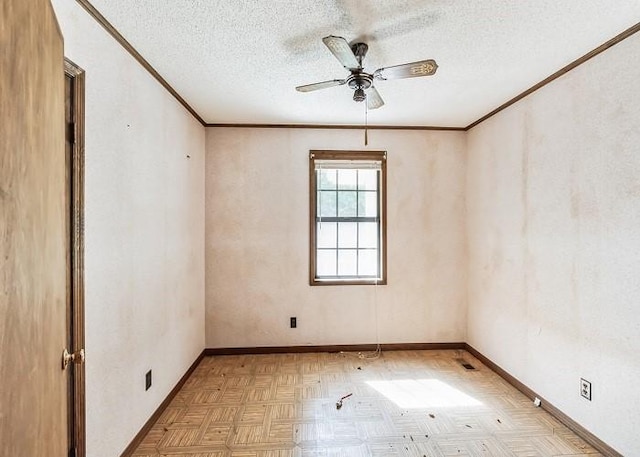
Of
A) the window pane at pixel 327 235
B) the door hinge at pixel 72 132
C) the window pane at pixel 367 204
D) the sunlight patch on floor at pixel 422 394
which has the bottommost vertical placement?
the sunlight patch on floor at pixel 422 394

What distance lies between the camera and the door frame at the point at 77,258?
1482mm

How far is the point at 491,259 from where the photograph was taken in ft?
10.4

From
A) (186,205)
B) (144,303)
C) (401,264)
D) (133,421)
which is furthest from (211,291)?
(401,264)

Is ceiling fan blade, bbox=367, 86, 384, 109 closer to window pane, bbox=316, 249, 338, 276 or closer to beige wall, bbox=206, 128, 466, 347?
beige wall, bbox=206, 128, 466, 347

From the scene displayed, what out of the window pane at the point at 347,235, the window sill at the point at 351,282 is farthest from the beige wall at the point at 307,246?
the window pane at the point at 347,235

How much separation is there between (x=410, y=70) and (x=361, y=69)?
1.00 feet

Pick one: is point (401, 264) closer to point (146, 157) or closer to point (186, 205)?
point (186, 205)

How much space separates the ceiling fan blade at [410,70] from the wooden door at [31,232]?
151 cm

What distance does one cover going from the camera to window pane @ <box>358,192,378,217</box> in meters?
3.69

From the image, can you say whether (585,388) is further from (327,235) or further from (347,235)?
(327,235)

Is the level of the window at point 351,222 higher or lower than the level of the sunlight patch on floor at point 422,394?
higher

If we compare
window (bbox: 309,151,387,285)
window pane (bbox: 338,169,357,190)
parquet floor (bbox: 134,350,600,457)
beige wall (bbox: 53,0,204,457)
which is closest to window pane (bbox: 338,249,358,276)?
window (bbox: 309,151,387,285)

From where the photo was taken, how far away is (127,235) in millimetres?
1930

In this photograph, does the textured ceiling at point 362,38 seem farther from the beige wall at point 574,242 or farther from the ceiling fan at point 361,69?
the beige wall at point 574,242
